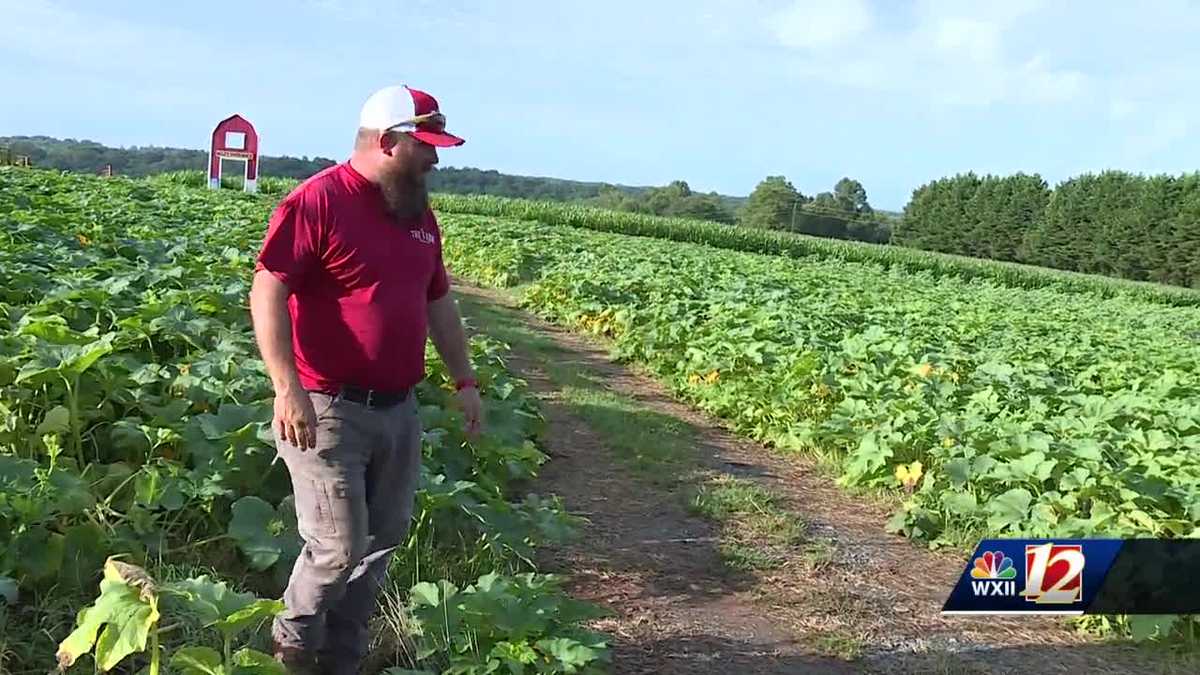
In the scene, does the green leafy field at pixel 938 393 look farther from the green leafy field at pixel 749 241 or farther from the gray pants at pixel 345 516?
the green leafy field at pixel 749 241

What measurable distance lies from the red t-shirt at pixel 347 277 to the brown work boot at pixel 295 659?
2.72 ft

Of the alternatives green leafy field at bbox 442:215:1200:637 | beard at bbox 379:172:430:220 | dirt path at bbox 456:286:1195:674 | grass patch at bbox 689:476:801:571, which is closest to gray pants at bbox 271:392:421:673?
beard at bbox 379:172:430:220

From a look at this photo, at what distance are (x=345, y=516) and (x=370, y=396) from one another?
0.37m

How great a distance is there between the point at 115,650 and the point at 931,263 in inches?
1670

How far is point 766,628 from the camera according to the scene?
4.33m

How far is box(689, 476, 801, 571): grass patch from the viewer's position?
5129 millimetres

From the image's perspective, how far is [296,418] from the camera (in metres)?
2.80

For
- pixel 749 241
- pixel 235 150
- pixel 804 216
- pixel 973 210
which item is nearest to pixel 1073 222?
pixel 973 210

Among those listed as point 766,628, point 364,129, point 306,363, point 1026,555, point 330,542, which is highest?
point 364,129

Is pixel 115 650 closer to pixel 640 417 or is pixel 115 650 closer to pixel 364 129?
pixel 364 129

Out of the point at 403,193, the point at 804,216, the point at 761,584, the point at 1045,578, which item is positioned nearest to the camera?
the point at 403,193

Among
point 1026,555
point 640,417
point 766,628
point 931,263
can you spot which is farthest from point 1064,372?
point 931,263

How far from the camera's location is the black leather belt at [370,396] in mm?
2990

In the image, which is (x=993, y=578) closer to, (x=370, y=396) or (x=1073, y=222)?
(x=370, y=396)
